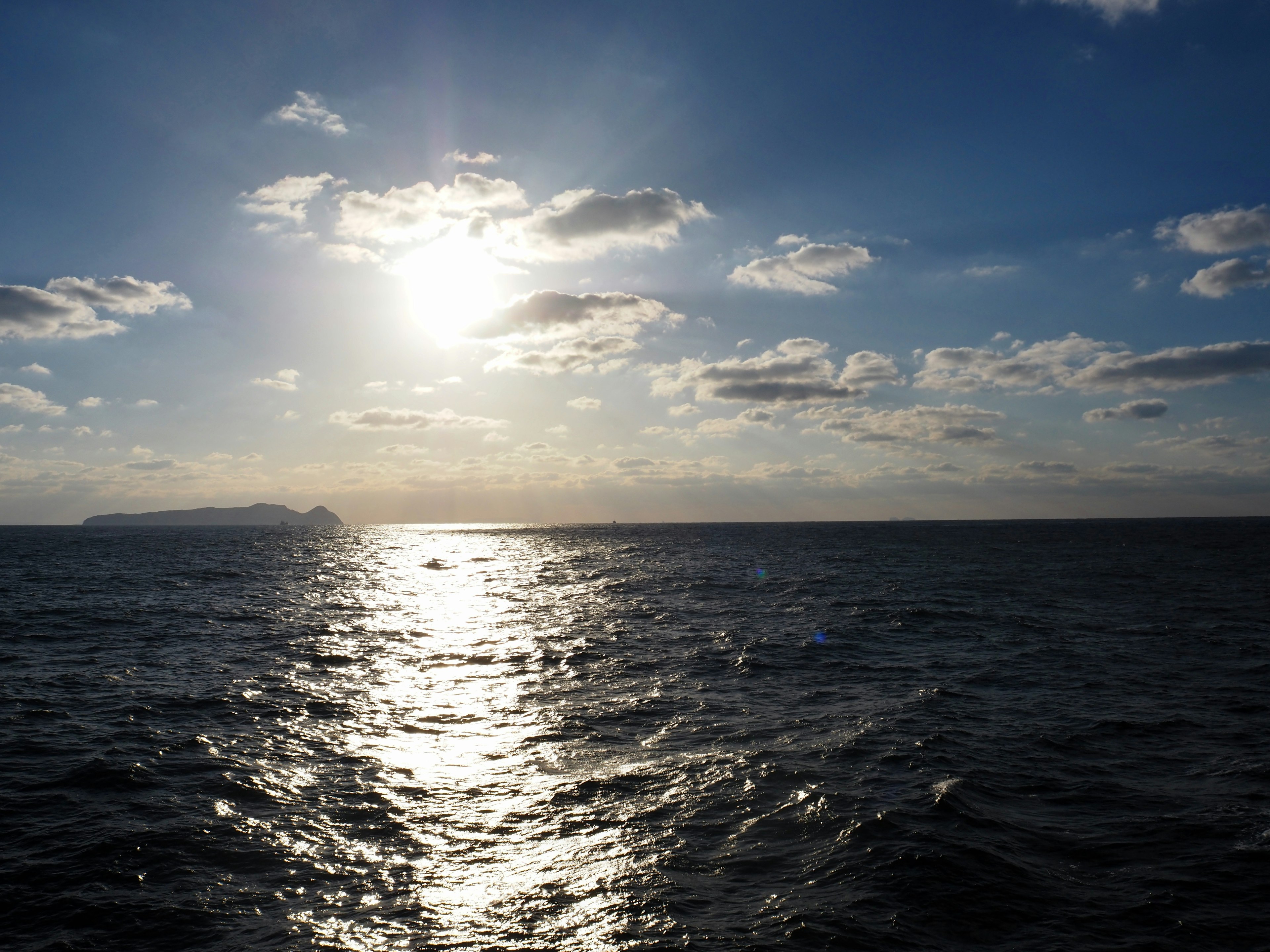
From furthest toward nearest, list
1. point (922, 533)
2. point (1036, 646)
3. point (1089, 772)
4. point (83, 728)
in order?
1. point (922, 533)
2. point (1036, 646)
3. point (83, 728)
4. point (1089, 772)

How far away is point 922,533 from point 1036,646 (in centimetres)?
16702

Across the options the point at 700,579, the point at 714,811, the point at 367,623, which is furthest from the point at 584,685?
the point at 700,579

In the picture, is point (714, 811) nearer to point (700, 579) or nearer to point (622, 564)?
point (700, 579)

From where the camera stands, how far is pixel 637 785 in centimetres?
Answer: 1652

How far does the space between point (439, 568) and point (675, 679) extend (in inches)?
2722

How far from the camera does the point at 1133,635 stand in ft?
119

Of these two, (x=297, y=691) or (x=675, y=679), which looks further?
(x=675, y=679)

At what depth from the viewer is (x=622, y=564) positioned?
90.2m

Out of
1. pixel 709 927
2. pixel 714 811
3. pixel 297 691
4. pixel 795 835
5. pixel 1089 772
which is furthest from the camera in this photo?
pixel 297 691

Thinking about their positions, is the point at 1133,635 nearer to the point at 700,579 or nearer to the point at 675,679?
the point at 675,679

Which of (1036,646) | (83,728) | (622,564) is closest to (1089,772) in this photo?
(1036,646)

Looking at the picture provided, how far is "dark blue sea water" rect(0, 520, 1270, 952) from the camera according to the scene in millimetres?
11188

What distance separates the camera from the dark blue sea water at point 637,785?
11188mm

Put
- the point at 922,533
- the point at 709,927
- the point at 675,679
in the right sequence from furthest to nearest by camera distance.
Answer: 1. the point at 922,533
2. the point at 675,679
3. the point at 709,927
